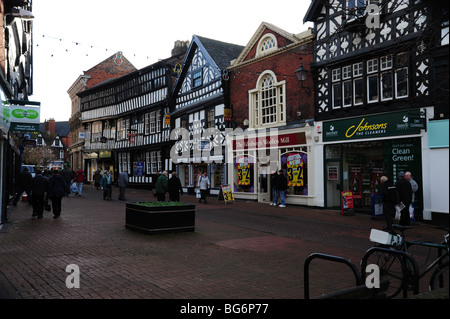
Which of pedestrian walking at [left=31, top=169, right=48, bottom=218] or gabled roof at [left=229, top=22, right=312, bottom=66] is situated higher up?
gabled roof at [left=229, top=22, right=312, bottom=66]

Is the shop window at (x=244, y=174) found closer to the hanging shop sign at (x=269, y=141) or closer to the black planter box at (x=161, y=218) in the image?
the hanging shop sign at (x=269, y=141)

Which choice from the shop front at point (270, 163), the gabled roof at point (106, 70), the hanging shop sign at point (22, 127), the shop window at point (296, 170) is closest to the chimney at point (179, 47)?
the shop front at point (270, 163)

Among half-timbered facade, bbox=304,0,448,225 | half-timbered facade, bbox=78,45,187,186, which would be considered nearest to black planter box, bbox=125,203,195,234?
half-timbered facade, bbox=304,0,448,225

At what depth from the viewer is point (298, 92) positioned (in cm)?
Answer: 1806

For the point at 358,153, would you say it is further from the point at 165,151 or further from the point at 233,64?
the point at 165,151

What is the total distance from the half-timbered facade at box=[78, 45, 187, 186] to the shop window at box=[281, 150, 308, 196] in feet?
41.6

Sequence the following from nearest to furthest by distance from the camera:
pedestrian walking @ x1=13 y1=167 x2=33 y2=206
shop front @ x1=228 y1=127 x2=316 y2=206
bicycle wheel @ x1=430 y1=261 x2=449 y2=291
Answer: bicycle wheel @ x1=430 y1=261 x2=449 y2=291 → pedestrian walking @ x1=13 y1=167 x2=33 y2=206 → shop front @ x1=228 y1=127 x2=316 y2=206

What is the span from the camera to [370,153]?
15180mm

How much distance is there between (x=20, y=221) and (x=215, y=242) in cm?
694

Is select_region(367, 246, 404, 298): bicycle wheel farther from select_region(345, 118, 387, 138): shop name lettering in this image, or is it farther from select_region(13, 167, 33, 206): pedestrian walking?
select_region(13, 167, 33, 206): pedestrian walking

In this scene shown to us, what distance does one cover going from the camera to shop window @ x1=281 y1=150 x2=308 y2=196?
17.8 m

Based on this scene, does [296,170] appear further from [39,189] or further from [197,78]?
[197,78]

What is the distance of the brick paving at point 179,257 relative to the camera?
17.6 feet

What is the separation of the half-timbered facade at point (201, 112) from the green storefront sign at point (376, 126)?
26.3 feet
